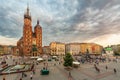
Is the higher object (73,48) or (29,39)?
(29,39)

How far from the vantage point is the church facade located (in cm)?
10746

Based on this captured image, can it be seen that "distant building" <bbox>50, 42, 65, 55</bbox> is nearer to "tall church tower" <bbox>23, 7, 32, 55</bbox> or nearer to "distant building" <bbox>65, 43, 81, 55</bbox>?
"distant building" <bbox>65, 43, 81, 55</bbox>

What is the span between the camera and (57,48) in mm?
136875

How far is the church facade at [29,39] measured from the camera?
353 feet

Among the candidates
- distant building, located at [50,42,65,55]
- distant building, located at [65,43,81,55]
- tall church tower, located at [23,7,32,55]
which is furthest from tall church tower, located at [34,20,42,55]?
distant building, located at [65,43,81,55]

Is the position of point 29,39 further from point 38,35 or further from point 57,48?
point 57,48

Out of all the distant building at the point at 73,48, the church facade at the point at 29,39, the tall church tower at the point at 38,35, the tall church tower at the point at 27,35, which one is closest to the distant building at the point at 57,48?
the distant building at the point at 73,48

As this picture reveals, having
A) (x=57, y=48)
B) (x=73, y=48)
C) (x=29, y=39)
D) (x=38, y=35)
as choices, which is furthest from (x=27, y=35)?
(x=73, y=48)

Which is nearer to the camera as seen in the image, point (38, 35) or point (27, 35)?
point (27, 35)

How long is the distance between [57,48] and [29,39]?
38.3m

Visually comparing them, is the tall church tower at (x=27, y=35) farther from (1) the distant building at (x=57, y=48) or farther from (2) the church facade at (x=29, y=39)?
(1) the distant building at (x=57, y=48)

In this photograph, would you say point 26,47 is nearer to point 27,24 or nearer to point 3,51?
point 27,24

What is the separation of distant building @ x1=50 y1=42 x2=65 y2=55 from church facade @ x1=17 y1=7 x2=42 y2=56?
57.9 ft

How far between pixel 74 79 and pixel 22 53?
310ft
